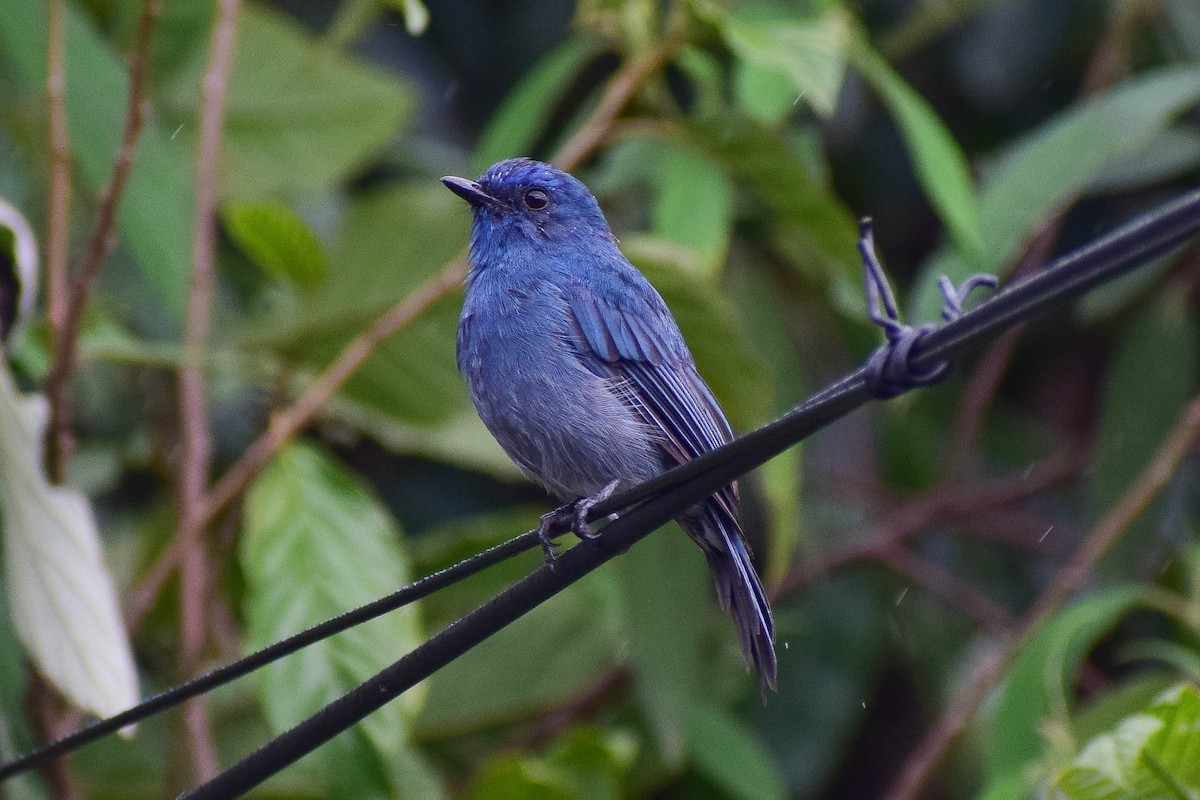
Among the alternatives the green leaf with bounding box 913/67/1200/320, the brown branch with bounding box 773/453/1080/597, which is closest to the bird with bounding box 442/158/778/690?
the green leaf with bounding box 913/67/1200/320

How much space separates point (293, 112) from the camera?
5.50m

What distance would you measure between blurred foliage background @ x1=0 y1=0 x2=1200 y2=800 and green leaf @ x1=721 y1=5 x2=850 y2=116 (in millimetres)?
17

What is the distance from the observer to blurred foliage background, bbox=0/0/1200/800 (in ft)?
12.6

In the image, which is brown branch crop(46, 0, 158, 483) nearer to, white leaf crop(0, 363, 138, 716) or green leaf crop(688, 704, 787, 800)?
white leaf crop(0, 363, 138, 716)

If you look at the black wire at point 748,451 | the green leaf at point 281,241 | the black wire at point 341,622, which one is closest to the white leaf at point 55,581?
the black wire at point 748,451

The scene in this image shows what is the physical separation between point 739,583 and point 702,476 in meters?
1.22

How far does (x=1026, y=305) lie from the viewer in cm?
176

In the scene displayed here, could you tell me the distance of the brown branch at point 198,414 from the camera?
4039 mm

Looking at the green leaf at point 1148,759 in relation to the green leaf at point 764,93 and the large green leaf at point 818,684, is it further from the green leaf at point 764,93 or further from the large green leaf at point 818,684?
the large green leaf at point 818,684

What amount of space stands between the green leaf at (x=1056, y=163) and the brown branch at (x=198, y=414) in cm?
213

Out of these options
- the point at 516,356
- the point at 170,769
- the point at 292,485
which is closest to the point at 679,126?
the point at 516,356

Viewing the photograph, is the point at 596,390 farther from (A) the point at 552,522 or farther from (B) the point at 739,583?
(B) the point at 739,583

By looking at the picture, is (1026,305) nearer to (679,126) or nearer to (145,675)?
(679,126)

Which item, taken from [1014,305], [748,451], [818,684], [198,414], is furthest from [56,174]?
[818,684]
